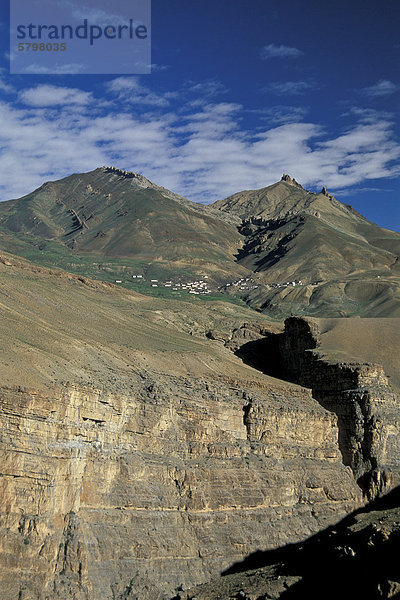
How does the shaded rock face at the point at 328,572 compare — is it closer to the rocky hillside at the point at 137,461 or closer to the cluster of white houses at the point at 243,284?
the rocky hillside at the point at 137,461

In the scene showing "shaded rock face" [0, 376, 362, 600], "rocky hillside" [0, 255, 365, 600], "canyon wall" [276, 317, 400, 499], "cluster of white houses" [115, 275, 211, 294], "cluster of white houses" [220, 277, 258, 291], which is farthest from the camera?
"cluster of white houses" [220, 277, 258, 291]

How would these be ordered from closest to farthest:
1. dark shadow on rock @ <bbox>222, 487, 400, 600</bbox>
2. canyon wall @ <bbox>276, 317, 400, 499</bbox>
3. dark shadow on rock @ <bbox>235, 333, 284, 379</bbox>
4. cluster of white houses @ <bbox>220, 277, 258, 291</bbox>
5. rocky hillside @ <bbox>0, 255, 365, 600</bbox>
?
dark shadow on rock @ <bbox>222, 487, 400, 600</bbox>, rocky hillside @ <bbox>0, 255, 365, 600</bbox>, canyon wall @ <bbox>276, 317, 400, 499</bbox>, dark shadow on rock @ <bbox>235, 333, 284, 379</bbox>, cluster of white houses @ <bbox>220, 277, 258, 291</bbox>

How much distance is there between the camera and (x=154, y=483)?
4469cm

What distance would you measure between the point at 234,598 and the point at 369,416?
88.1 ft

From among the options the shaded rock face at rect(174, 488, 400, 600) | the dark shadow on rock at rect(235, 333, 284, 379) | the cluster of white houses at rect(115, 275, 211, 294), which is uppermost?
the cluster of white houses at rect(115, 275, 211, 294)

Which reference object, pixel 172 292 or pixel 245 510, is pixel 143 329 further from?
pixel 172 292

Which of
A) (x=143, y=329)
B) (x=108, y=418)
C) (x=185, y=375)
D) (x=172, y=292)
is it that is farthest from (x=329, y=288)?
(x=108, y=418)

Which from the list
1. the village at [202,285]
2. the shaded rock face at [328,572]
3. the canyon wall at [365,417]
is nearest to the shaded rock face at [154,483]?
the canyon wall at [365,417]

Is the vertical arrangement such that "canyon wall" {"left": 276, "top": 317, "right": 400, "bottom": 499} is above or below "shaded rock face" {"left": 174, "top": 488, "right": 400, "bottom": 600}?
above

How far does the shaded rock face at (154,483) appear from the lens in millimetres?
36844

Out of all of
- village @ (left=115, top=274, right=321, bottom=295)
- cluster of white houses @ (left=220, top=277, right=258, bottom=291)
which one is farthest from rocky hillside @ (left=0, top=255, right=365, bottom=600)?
cluster of white houses @ (left=220, top=277, right=258, bottom=291)

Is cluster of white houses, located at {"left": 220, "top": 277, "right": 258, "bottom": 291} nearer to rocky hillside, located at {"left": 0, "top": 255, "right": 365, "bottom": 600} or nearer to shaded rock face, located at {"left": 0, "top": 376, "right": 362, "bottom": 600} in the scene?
rocky hillside, located at {"left": 0, "top": 255, "right": 365, "bottom": 600}

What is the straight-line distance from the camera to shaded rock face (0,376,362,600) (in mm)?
36844

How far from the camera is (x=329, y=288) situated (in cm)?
15725
